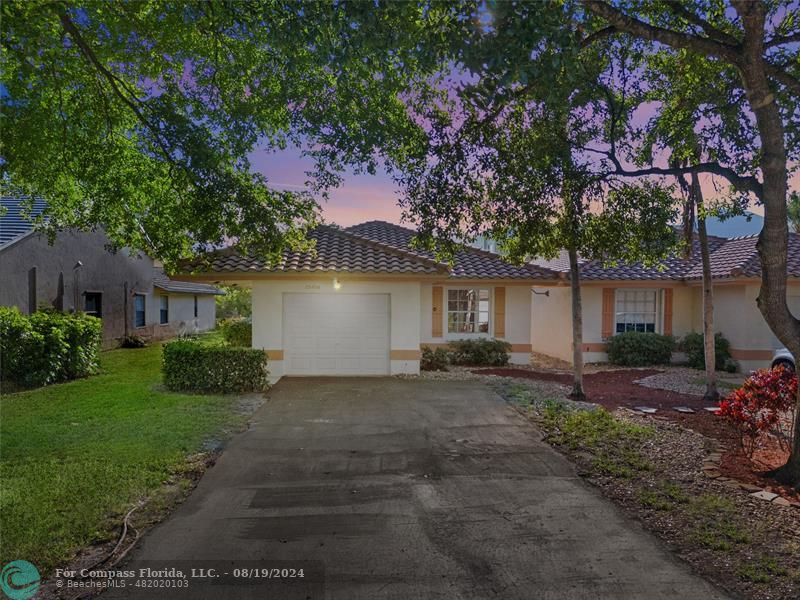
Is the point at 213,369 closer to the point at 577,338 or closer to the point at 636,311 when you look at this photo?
the point at 577,338

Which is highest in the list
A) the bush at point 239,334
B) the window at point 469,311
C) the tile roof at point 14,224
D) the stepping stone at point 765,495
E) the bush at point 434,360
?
the tile roof at point 14,224

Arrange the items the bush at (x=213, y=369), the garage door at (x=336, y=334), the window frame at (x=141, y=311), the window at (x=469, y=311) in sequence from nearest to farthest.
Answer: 1. the bush at (x=213, y=369)
2. the garage door at (x=336, y=334)
3. the window at (x=469, y=311)
4. the window frame at (x=141, y=311)

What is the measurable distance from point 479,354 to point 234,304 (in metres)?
25.6

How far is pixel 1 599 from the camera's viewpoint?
3592mm

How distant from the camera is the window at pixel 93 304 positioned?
1938 cm

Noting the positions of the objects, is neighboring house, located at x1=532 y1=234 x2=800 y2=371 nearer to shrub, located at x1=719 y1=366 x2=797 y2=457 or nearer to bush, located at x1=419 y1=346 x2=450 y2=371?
bush, located at x1=419 y1=346 x2=450 y2=371

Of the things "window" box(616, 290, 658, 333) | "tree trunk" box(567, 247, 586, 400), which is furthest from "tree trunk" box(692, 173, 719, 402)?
"window" box(616, 290, 658, 333)

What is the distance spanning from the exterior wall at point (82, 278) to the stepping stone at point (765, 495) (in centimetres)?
1390

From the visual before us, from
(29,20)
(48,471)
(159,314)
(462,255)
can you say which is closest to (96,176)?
(29,20)

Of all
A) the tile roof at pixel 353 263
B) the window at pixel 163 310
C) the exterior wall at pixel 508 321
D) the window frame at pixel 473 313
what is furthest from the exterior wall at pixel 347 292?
the window at pixel 163 310

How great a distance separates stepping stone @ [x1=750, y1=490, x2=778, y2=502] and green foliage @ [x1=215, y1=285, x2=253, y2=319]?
32354mm

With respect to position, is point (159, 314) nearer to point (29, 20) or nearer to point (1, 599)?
point (29, 20)

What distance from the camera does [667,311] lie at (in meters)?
17.5

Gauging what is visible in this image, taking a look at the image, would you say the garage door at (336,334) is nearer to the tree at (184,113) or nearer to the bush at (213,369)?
the bush at (213,369)
